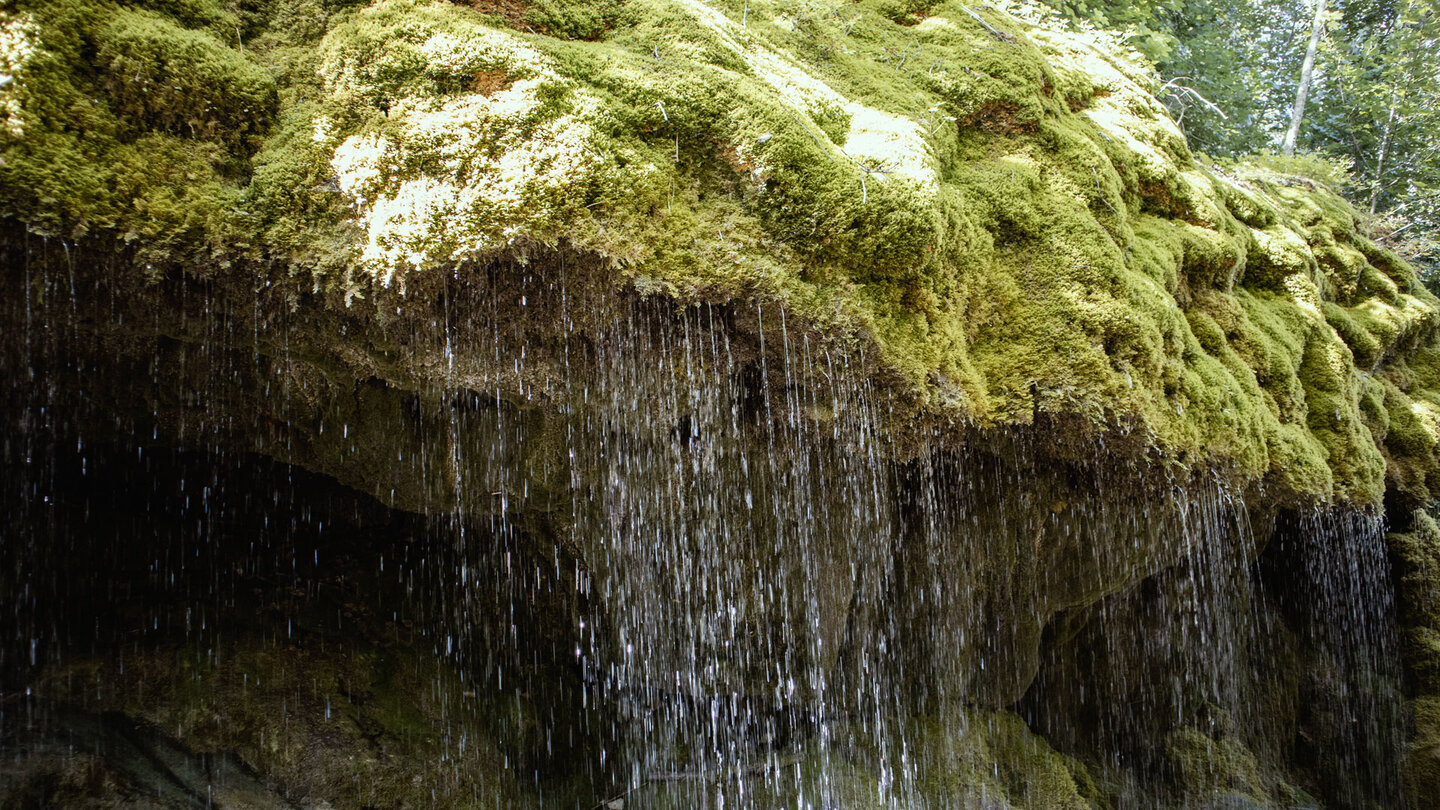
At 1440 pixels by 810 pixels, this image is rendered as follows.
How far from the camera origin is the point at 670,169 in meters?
3.06

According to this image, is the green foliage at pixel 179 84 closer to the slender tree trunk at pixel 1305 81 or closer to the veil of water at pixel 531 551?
the veil of water at pixel 531 551

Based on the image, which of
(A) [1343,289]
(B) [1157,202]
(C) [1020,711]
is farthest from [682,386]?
(A) [1343,289]

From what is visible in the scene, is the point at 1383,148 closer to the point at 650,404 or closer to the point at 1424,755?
the point at 1424,755

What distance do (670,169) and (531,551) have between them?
3.78m

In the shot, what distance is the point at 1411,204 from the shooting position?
12977mm

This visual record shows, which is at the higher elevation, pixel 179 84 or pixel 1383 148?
pixel 1383 148

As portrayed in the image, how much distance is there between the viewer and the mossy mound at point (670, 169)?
2.70 meters

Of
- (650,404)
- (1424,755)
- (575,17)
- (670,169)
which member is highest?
(575,17)

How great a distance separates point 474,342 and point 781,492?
2.40 m

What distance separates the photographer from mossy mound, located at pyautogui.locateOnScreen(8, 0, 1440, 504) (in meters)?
2.70

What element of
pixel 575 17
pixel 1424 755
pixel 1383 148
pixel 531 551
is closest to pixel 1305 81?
pixel 1383 148

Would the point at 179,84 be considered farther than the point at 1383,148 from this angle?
No

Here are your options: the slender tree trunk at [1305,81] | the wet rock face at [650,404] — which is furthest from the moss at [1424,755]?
the slender tree trunk at [1305,81]

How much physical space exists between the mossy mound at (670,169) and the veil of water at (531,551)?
0.28 metres
